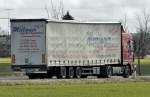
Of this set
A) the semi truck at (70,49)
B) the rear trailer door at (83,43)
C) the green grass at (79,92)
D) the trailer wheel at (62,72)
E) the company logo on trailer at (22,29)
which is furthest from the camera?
the trailer wheel at (62,72)

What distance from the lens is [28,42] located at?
40.9 m

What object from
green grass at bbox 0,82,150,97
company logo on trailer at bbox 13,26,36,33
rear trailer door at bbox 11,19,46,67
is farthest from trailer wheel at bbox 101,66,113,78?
green grass at bbox 0,82,150,97

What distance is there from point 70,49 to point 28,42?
3.69 m

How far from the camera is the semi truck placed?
134 feet

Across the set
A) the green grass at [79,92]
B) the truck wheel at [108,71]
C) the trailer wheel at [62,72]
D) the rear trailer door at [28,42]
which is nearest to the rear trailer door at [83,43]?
the trailer wheel at [62,72]

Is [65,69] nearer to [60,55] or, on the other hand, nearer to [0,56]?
[60,55]

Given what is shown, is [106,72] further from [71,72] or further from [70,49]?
[70,49]

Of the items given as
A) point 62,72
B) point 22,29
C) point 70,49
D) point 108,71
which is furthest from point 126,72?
point 22,29

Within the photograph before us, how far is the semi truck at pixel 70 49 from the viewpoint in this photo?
4097cm

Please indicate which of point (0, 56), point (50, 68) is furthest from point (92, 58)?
point (0, 56)

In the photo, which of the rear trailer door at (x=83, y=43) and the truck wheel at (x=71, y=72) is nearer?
the rear trailer door at (x=83, y=43)

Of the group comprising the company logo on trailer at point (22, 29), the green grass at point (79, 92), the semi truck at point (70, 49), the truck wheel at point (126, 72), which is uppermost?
the company logo on trailer at point (22, 29)

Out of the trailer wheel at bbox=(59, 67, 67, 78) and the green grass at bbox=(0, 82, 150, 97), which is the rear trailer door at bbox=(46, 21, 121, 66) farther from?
the green grass at bbox=(0, 82, 150, 97)

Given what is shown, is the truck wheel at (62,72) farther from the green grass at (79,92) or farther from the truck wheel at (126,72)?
the green grass at (79,92)
